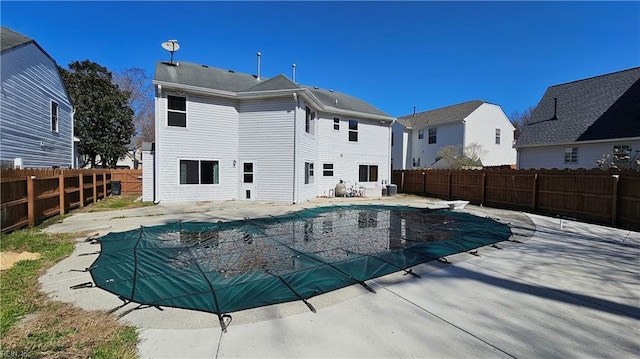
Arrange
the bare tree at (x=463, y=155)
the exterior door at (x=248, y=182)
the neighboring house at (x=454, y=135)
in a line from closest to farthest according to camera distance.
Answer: the exterior door at (x=248, y=182), the bare tree at (x=463, y=155), the neighboring house at (x=454, y=135)

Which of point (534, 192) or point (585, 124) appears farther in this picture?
point (585, 124)

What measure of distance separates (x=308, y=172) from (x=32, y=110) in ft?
41.7

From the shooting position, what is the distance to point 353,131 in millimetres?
18047

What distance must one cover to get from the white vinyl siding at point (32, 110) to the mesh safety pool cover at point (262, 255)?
866 cm

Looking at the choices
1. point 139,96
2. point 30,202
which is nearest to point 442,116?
point 30,202

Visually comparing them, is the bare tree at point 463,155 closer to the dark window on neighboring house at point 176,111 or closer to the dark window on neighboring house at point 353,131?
the dark window on neighboring house at point 353,131

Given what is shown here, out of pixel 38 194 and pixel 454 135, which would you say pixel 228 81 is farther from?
pixel 454 135

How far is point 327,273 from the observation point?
4.28 m

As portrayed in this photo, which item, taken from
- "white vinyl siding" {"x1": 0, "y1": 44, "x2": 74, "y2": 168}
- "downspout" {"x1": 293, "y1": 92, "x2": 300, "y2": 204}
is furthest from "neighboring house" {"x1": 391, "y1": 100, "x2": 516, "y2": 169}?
"white vinyl siding" {"x1": 0, "y1": 44, "x2": 74, "y2": 168}

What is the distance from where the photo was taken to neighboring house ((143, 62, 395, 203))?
41.7ft

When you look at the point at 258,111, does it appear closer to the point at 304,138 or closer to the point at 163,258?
the point at 304,138

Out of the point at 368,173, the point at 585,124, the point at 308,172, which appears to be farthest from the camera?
the point at 368,173

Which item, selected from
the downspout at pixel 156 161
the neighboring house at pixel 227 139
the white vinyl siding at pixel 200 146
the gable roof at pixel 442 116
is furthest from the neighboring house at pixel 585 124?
the downspout at pixel 156 161

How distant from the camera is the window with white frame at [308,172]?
14.6 meters
